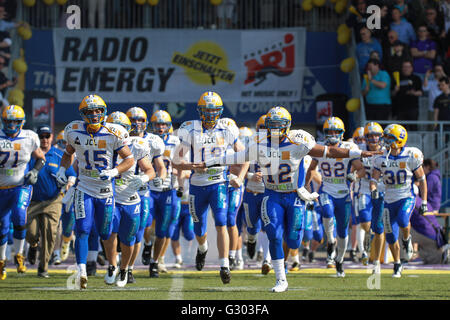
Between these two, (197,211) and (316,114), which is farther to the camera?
(316,114)

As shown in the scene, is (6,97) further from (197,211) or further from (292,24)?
(197,211)

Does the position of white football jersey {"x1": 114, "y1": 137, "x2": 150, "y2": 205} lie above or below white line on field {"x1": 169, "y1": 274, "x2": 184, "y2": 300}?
above

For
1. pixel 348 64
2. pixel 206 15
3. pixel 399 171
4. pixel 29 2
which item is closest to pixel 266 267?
pixel 399 171

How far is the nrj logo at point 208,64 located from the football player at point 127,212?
9625 mm

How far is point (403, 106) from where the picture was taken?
18172mm

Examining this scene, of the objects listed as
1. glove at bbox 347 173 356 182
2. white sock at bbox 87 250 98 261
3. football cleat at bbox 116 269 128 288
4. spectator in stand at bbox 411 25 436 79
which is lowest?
football cleat at bbox 116 269 128 288

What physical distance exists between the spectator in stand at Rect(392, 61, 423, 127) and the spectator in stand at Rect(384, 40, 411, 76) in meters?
0.12

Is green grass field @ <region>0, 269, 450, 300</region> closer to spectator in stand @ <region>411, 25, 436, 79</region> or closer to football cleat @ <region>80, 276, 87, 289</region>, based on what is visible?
football cleat @ <region>80, 276, 87, 289</region>

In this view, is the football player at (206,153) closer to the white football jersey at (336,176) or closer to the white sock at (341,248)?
the white sock at (341,248)

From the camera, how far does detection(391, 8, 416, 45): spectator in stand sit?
62.8ft

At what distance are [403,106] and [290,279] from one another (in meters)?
7.72

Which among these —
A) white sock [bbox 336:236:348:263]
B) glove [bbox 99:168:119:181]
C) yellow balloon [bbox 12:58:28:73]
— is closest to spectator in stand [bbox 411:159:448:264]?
white sock [bbox 336:236:348:263]

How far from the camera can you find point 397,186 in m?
12.2
